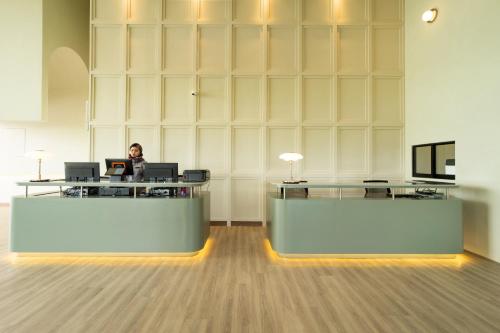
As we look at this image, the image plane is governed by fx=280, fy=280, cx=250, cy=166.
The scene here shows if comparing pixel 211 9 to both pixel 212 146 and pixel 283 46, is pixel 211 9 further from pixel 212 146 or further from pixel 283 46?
pixel 212 146

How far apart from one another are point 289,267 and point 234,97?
397cm

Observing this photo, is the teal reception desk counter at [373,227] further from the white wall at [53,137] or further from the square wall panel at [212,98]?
the white wall at [53,137]

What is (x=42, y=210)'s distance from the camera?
3969mm

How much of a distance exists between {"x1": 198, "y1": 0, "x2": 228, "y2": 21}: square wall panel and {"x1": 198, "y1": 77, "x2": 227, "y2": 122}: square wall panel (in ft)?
4.55

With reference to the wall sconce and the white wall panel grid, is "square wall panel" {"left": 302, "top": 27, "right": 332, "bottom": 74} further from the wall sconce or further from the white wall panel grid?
the white wall panel grid

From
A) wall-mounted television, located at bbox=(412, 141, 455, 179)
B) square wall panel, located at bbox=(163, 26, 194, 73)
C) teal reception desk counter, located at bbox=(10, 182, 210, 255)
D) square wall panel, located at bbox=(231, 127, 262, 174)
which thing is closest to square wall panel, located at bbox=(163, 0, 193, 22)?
square wall panel, located at bbox=(163, 26, 194, 73)

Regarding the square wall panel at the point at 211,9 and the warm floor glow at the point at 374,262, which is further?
the square wall panel at the point at 211,9

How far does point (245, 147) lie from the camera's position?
6309 mm

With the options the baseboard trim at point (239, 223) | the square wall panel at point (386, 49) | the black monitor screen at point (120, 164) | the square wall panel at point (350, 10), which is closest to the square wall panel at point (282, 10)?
the square wall panel at point (350, 10)

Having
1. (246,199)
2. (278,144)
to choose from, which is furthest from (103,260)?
(278,144)

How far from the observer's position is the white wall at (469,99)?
401 centimetres

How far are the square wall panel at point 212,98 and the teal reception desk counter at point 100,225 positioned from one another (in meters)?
2.73

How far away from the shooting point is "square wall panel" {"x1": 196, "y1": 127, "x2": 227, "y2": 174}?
A: 248 inches

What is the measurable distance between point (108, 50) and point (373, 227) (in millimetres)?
6439
